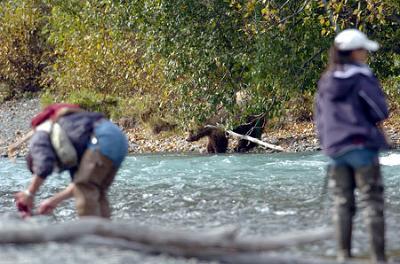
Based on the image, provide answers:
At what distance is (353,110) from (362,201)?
751 millimetres

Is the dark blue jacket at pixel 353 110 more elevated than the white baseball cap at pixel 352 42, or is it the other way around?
the white baseball cap at pixel 352 42

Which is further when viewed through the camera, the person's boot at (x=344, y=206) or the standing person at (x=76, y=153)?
the standing person at (x=76, y=153)

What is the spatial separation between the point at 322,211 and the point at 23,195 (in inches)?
182

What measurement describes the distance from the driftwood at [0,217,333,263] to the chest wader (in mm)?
551

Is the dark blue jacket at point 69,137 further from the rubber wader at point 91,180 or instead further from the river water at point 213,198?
the river water at point 213,198

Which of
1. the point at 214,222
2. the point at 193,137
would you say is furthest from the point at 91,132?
the point at 193,137

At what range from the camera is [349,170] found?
748 centimetres

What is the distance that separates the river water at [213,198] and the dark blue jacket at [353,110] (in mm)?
1223

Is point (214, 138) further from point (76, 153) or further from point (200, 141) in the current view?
point (76, 153)

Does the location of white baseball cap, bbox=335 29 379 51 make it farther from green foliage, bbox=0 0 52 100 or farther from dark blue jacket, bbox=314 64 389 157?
green foliage, bbox=0 0 52 100

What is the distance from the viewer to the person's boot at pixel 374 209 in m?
7.30

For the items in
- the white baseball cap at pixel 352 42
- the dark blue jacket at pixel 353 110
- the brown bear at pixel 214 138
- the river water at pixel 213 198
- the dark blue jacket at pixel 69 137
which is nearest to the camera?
the river water at pixel 213 198

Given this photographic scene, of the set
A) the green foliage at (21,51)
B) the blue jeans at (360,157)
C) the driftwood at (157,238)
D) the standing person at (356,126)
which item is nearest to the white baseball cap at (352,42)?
the standing person at (356,126)

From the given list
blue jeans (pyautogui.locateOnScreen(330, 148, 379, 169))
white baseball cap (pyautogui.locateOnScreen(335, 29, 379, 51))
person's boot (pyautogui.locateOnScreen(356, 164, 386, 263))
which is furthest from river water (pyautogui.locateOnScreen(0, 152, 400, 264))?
white baseball cap (pyautogui.locateOnScreen(335, 29, 379, 51))
